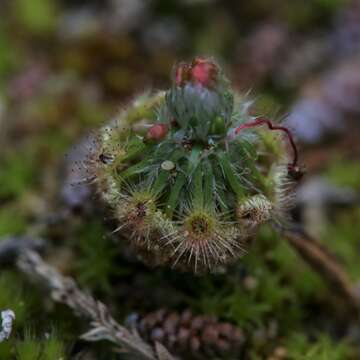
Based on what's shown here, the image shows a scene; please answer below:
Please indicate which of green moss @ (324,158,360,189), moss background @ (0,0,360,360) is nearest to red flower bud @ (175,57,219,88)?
moss background @ (0,0,360,360)

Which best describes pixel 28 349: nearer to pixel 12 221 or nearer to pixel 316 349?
pixel 12 221

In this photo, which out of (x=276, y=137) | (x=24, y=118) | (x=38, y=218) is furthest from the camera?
(x=24, y=118)

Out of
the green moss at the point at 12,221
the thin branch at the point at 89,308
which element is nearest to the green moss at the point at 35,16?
the green moss at the point at 12,221

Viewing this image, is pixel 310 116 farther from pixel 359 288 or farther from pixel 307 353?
pixel 307 353

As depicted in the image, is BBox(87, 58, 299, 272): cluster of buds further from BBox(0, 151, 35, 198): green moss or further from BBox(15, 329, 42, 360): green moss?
BBox(0, 151, 35, 198): green moss

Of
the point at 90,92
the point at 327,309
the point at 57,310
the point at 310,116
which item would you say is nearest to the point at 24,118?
the point at 90,92
